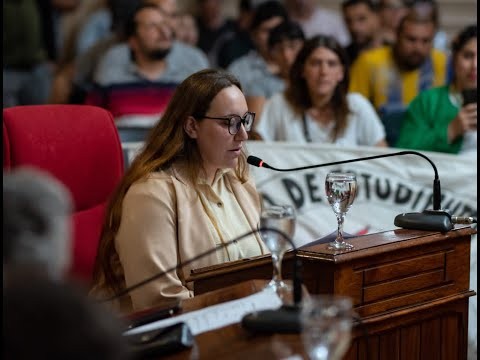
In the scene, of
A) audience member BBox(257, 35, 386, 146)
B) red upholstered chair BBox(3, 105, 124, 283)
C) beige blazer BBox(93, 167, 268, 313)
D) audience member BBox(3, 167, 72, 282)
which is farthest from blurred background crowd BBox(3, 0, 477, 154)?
audience member BBox(3, 167, 72, 282)

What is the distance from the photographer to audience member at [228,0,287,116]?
15.6 ft

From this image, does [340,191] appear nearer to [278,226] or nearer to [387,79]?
[278,226]

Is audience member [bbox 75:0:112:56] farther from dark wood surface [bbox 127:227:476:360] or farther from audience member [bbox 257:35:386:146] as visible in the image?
dark wood surface [bbox 127:227:476:360]

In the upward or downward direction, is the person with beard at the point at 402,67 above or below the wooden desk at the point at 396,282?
above

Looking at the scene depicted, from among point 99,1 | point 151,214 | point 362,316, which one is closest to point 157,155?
point 151,214

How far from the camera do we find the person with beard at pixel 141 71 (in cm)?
451

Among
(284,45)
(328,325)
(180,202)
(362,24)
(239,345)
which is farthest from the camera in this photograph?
(362,24)

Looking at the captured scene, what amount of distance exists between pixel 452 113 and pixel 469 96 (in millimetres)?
126

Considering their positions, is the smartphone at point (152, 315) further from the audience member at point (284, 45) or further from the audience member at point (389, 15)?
the audience member at point (389, 15)

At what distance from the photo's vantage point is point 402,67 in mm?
4875

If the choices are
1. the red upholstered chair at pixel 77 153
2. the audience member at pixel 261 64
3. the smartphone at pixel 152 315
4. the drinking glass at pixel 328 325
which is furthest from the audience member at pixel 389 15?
the drinking glass at pixel 328 325

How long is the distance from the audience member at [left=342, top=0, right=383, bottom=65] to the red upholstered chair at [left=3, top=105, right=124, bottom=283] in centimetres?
297

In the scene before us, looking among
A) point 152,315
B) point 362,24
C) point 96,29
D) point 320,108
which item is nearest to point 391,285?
point 152,315

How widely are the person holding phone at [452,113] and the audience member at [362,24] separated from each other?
1223mm
